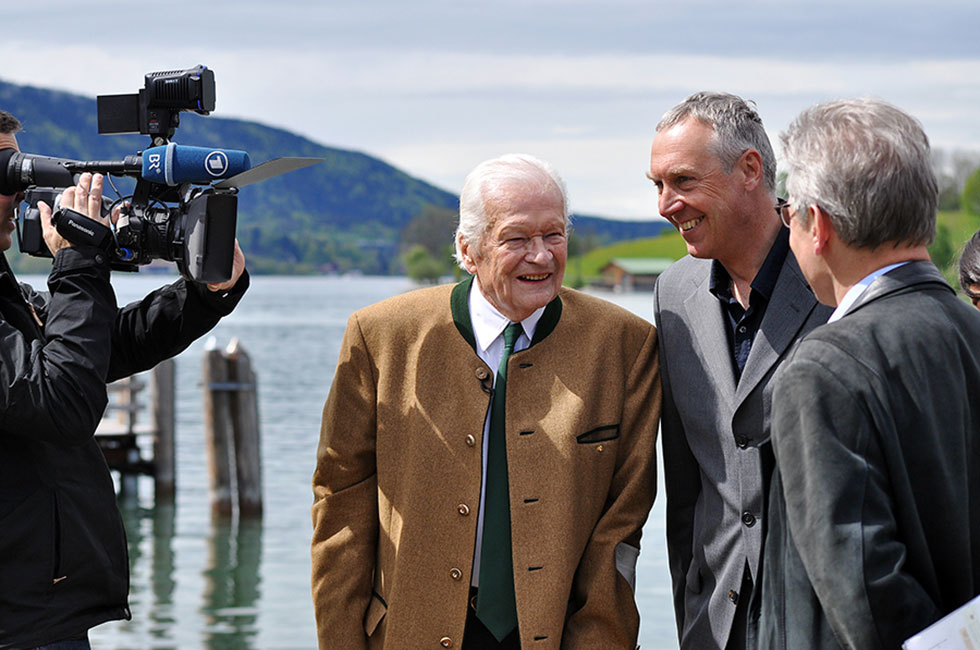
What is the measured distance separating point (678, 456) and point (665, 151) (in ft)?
2.76

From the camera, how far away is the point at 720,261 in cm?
326

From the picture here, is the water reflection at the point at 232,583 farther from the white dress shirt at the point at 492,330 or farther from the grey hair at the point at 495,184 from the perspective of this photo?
the grey hair at the point at 495,184

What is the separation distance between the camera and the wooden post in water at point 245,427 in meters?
13.0

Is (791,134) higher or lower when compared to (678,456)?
higher

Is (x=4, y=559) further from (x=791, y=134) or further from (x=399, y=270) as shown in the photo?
(x=399, y=270)

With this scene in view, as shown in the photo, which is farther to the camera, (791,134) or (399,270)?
(399,270)

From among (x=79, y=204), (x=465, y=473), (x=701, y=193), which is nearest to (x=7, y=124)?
(x=79, y=204)

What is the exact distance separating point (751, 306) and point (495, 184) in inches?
30.0

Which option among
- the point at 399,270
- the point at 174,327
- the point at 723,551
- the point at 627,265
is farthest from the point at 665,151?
the point at 399,270

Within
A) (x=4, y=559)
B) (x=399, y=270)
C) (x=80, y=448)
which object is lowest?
(x=399, y=270)

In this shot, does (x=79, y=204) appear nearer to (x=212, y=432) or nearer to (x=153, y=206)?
(x=153, y=206)

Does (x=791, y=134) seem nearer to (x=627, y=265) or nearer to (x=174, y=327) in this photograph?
(x=174, y=327)

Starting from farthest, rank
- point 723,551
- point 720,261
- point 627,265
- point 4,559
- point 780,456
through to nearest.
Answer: point 627,265
point 720,261
point 723,551
point 4,559
point 780,456

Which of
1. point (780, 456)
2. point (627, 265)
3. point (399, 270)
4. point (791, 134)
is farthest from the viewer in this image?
point (399, 270)
